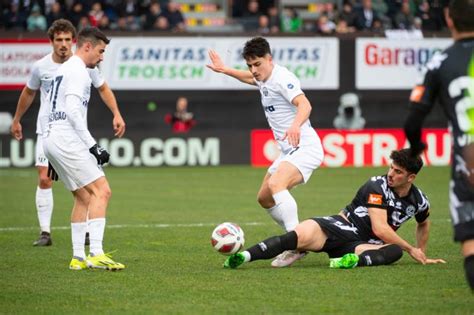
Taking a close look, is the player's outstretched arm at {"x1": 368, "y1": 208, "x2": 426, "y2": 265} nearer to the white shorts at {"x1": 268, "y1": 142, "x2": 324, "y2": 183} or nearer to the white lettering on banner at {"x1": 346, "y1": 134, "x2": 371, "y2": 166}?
the white shorts at {"x1": 268, "y1": 142, "x2": 324, "y2": 183}

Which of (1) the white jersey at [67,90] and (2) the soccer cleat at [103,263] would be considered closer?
(1) the white jersey at [67,90]

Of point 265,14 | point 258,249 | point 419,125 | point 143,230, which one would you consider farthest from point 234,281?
point 265,14

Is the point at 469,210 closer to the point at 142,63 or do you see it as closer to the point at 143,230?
the point at 143,230

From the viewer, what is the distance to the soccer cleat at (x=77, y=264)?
33.4 feet

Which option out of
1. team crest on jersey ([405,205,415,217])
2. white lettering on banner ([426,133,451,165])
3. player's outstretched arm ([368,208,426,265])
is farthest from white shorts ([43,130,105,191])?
white lettering on banner ([426,133,451,165])

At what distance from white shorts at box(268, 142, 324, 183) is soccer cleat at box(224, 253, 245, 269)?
1.17m

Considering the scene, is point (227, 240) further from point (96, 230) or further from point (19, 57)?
point (19, 57)

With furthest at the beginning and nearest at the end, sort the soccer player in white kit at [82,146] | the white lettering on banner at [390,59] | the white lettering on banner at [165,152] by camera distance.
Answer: the white lettering on banner at [390,59] → the white lettering on banner at [165,152] → the soccer player in white kit at [82,146]

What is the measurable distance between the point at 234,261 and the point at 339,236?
1.04 m

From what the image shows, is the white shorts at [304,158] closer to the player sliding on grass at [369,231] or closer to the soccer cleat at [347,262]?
the player sliding on grass at [369,231]

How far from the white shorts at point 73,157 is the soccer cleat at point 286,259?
189 centimetres

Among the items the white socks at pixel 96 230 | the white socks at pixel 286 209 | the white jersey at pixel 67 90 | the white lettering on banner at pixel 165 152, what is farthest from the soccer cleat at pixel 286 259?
the white lettering on banner at pixel 165 152

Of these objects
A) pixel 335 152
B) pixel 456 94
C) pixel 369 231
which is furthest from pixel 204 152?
pixel 456 94

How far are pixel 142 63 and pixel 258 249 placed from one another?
58.8ft
